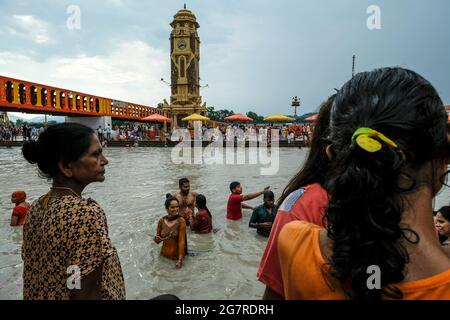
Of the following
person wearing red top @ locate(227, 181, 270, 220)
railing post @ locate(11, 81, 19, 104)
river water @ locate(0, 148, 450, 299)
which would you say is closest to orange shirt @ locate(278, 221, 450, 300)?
river water @ locate(0, 148, 450, 299)

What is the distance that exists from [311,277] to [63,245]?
1.22 metres

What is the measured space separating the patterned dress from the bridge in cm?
2135

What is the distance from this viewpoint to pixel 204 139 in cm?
2703

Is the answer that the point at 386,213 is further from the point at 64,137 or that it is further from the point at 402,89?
the point at 64,137

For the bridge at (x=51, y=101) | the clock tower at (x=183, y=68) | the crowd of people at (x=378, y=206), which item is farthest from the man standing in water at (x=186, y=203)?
the clock tower at (x=183, y=68)

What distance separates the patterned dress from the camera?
1544 millimetres

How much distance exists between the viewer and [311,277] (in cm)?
91

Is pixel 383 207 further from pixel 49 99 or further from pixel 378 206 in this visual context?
pixel 49 99

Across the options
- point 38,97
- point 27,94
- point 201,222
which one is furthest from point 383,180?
point 38,97

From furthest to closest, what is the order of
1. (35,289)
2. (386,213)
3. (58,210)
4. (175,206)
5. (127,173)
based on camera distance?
(127,173), (175,206), (35,289), (58,210), (386,213)

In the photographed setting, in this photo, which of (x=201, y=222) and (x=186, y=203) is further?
(x=186, y=203)
